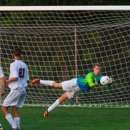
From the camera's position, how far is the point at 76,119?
1354 cm

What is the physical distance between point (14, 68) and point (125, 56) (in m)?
7.09

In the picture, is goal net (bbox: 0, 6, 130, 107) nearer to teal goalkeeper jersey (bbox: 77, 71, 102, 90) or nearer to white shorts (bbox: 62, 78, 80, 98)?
white shorts (bbox: 62, 78, 80, 98)

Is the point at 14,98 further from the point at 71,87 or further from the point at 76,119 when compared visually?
the point at 71,87

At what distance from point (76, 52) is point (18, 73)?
21.9ft

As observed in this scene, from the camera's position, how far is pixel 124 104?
17891 millimetres

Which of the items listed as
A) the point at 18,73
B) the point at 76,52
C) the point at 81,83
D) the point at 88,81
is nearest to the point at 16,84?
the point at 18,73

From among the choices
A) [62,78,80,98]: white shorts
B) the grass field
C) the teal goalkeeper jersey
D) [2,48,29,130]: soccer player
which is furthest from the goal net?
[2,48,29,130]: soccer player

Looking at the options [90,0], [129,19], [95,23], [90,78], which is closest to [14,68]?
[90,78]

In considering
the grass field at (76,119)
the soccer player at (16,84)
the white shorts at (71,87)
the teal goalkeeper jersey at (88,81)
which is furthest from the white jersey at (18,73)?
the white shorts at (71,87)

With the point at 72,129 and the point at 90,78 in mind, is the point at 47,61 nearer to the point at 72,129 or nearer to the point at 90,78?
the point at 90,78

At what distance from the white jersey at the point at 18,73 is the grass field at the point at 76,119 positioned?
1.01 meters

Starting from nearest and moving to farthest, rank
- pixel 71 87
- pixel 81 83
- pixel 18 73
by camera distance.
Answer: pixel 18 73, pixel 81 83, pixel 71 87

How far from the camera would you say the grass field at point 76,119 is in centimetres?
1218

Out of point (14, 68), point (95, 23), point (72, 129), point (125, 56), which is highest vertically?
point (95, 23)
